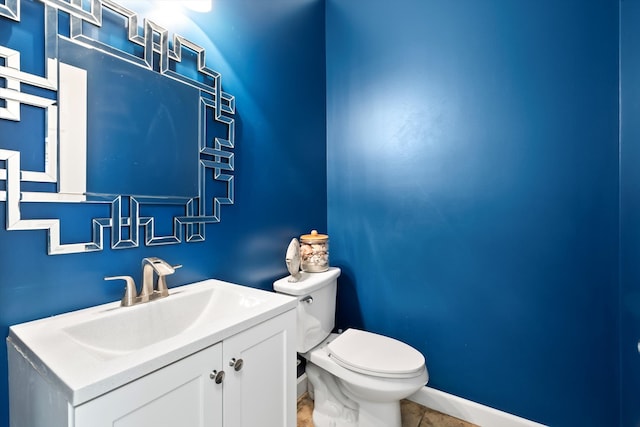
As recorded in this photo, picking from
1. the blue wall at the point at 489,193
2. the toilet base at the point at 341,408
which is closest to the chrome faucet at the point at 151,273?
the toilet base at the point at 341,408

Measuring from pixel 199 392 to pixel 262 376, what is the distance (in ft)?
0.75

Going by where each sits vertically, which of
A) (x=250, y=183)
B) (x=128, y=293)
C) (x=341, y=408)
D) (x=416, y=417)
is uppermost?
(x=250, y=183)

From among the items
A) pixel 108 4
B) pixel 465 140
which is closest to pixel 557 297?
pixel 465 140

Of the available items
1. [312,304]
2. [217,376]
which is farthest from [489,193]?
[217,376]

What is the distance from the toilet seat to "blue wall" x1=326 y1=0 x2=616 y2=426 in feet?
1.05

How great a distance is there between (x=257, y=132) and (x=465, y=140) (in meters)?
1.11

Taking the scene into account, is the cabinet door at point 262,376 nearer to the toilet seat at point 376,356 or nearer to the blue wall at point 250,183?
the toilet seat at point 376,356

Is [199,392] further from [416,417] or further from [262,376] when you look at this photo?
[416,417]

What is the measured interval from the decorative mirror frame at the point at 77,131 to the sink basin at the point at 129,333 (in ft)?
0.71

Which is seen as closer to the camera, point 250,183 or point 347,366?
point 347,366

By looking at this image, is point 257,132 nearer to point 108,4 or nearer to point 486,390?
point 108,4

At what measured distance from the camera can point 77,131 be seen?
84 centimetres

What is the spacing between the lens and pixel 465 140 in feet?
4.87

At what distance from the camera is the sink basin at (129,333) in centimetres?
54
